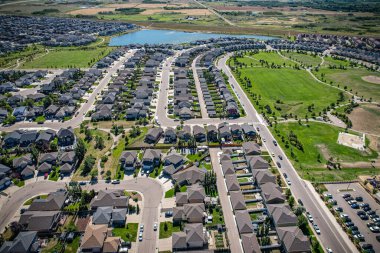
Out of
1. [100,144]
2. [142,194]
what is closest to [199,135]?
[142,194]

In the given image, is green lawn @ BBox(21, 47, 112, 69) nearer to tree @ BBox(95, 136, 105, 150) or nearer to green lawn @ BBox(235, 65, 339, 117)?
tree @ BBox(95, 136, 105, 150)

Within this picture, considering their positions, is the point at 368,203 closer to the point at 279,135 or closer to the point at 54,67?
the point at 279,135

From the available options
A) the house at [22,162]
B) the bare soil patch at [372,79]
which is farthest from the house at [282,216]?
the bare soil patch at [372,79]

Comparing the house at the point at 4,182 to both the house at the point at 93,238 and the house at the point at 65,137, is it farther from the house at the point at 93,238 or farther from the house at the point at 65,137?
the house at the point at 93,238

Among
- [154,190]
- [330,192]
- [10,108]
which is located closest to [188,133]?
[154,190]

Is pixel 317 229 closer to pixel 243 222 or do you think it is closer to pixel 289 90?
pixel 243 222
